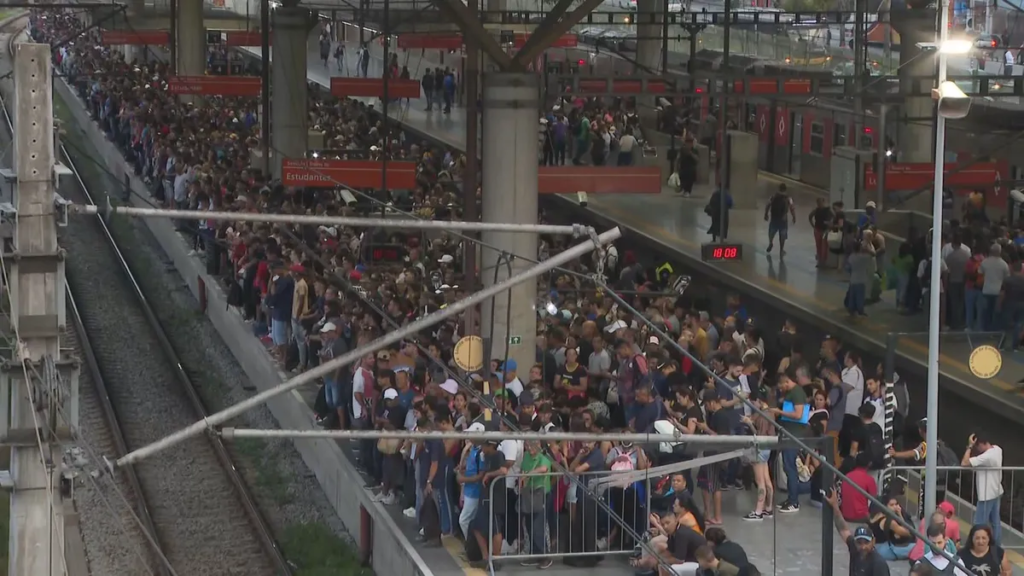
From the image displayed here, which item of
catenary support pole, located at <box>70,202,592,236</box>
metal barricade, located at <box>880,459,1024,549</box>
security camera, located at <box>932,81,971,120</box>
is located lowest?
metal barricade, located at <box>880,459,1024,549</box>

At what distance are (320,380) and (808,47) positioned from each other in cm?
2409

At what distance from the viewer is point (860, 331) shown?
24.4m

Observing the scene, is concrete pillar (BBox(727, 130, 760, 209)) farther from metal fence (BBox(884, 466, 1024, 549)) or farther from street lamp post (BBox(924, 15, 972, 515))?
street lamp post (BBox(924, 15, 972, 515))

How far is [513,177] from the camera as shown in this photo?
2225 centimetres

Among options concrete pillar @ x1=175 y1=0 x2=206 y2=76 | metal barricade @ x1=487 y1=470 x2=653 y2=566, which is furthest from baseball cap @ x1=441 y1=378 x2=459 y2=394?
concrete pillar @ x1=175 y1=0 x2=206 y2=76

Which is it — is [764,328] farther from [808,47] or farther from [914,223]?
[808,47]

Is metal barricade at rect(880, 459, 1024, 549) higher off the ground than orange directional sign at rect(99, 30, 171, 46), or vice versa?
orange directional sign at rect(99, 30, 171, 46)

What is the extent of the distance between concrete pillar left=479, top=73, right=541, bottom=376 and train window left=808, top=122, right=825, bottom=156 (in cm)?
1752

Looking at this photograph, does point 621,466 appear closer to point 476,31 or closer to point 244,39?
point 476,31

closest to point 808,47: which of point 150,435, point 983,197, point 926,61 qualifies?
point 926,61

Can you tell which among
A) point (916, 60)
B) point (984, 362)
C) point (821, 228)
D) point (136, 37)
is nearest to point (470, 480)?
point (984, 362)

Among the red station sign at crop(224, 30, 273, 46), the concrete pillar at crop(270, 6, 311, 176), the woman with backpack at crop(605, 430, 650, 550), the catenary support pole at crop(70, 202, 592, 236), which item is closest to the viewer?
the catenary support pole at crop(70, 202, 592, 236)

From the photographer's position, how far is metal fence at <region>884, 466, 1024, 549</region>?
14.9 metres

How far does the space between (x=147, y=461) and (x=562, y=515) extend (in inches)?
335
